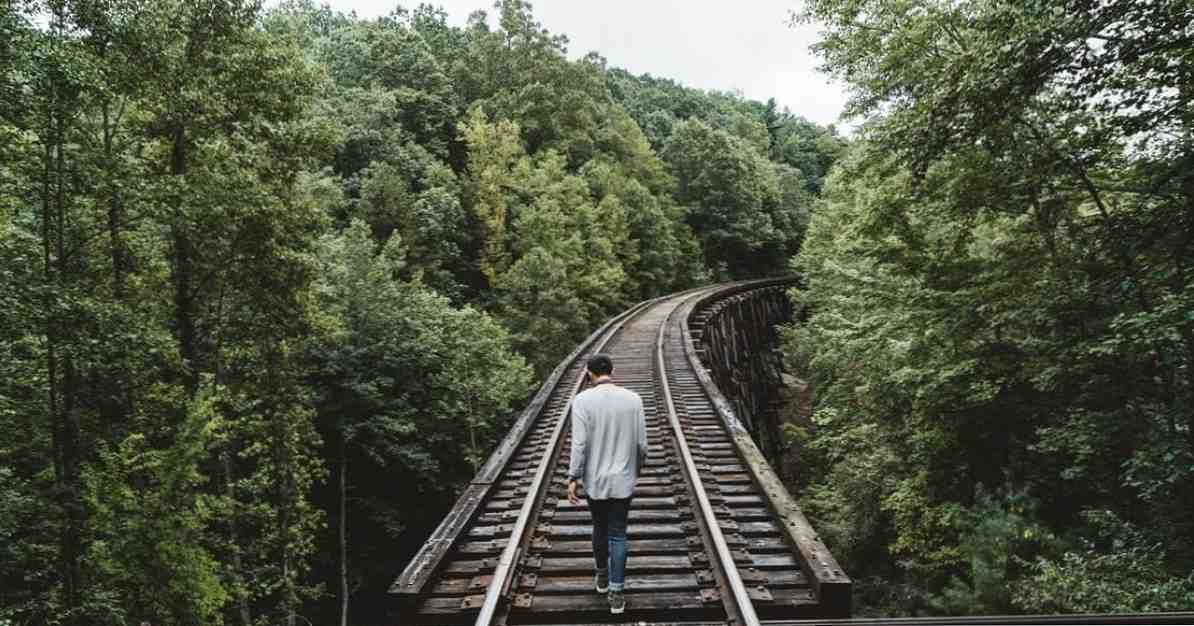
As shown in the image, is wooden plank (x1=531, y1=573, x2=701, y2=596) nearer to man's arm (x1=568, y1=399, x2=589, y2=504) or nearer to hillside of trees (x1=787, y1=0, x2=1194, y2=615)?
man's arm (x1=568, y1=399, x2=589, y2=504)

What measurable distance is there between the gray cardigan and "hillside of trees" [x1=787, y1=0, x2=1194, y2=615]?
4325 millimetres

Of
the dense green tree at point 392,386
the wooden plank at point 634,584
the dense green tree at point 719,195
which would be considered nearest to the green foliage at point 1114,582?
the wooden plank at point 634,584

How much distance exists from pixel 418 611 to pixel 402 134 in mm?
30356

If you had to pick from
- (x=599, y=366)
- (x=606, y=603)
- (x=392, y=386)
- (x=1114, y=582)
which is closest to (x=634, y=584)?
(x=606, y=603)

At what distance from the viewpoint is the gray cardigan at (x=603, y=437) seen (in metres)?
3.55

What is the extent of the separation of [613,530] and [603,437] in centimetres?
54

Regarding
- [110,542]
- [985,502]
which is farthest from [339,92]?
[985,502]

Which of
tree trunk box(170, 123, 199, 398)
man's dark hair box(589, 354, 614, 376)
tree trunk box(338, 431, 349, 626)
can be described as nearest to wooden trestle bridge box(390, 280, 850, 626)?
man's dark hair box(589, 354, 614, 376)

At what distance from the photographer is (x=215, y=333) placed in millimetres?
11805

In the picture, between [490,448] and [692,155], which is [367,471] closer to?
[490,448]

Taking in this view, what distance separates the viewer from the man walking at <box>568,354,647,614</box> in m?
3.54

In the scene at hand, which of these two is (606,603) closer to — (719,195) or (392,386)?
(392,386)

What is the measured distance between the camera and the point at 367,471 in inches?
720

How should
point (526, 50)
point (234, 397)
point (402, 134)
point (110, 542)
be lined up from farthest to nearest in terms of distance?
point (526, 50) → point (402, 134) → point (234, 397) → point (110, 542)
